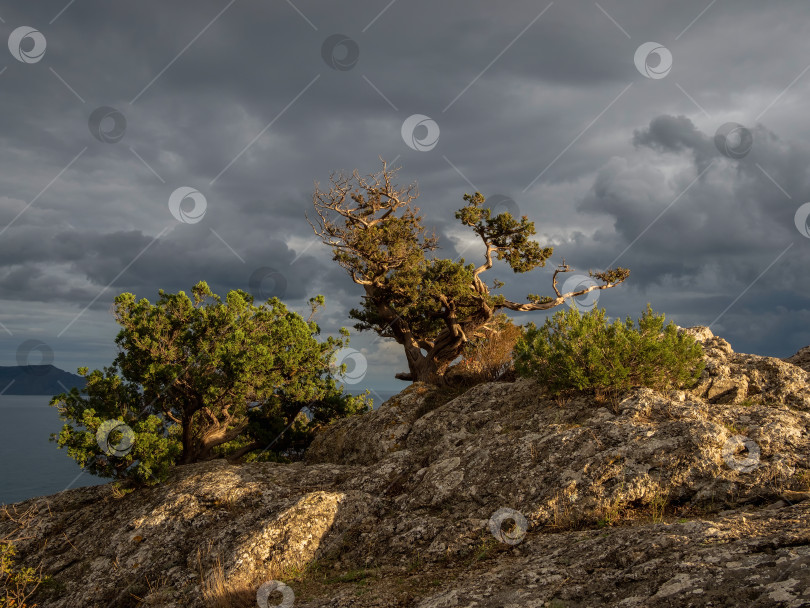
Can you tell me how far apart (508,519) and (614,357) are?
223 inches

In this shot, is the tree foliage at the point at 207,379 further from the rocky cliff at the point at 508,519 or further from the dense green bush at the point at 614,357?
the dense green bush at the point at 614,357

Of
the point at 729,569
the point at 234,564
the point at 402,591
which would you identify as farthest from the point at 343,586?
the point at 729,569

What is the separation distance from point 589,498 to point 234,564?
7075 mm

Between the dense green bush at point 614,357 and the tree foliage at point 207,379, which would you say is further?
the tree foliage at point 207,379

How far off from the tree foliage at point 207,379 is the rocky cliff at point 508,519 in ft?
Answer: 14.0

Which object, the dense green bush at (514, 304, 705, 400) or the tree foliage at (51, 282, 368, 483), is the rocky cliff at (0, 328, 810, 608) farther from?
the tree foliage at (51, 282, 368, 483)

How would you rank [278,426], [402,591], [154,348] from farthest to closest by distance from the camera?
[278,426] → [154,348] → [402,591]

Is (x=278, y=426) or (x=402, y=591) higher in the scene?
(x=278, y=426)

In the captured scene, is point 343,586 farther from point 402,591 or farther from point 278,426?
point 278,426

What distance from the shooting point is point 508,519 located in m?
10.2

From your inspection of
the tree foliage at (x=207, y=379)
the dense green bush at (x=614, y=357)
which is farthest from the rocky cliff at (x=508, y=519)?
the tree foliage at (x=207, y=379)

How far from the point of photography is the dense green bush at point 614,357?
1380 centimetres

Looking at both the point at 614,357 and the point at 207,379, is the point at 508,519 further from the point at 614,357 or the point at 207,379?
the point at 207,379

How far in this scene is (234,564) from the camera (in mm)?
10664
